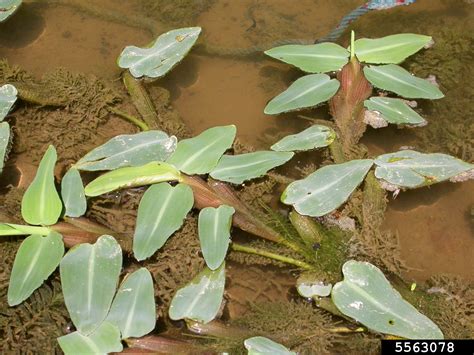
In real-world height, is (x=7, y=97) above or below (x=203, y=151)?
above

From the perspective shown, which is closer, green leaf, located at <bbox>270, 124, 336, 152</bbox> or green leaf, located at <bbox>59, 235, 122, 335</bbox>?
green leaf, located at <bbox>59, 235, 122, 335</bbox>

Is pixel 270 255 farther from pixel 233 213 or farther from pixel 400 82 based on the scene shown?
pixel 400 82

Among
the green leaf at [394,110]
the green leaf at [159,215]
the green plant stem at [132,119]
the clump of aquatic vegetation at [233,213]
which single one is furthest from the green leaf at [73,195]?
the green leaf at [394,110]

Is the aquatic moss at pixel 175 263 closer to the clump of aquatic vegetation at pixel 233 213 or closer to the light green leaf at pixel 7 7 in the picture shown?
the clump of aquatic vegetation at pixel 233 213

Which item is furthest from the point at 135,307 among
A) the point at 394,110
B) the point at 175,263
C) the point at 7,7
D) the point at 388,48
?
the point at 7,7

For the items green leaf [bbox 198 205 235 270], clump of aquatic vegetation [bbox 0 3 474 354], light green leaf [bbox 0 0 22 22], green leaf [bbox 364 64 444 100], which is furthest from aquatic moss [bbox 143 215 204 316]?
light green leaf [bbox 0 0 22 22]

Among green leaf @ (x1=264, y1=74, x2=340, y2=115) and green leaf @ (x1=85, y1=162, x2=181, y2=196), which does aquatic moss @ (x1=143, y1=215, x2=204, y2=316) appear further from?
green leaf @ (x1=264, y1=74, x2=340, y2=115)

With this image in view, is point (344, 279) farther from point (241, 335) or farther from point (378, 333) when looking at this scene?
point (241, 335)
